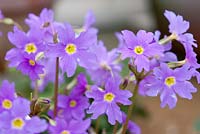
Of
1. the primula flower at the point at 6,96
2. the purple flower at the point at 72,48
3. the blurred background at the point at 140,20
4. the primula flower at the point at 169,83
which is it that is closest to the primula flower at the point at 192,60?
the primula flower at the point at 169,83

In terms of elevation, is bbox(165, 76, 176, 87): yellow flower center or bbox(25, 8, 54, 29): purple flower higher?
bbox(25, 8, 54, 29): purple flower

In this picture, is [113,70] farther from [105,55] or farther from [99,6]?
[99,6]

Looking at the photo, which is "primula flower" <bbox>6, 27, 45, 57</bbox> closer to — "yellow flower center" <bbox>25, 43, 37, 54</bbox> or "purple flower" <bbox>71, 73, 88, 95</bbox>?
"yellow flower center" <bbox>25, 43, 37, 54</bbox>

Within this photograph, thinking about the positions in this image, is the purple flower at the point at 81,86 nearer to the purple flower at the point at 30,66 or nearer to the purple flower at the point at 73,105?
the purple flower at the point at 73,105

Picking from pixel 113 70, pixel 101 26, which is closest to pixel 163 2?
pixel 101 26

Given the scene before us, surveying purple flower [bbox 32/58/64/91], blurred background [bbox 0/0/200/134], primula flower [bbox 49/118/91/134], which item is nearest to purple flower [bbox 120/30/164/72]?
primula flower [bbox 49/118/91/134]

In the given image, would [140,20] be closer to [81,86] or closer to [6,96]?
[81,86]
